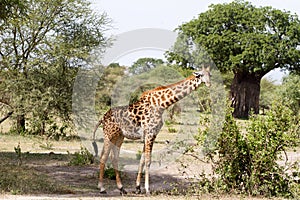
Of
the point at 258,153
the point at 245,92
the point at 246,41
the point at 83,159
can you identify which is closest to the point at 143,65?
the point at 83,159

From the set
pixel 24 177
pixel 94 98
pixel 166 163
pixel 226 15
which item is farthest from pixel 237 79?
pixel 24 177

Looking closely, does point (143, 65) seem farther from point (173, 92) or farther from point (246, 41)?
point (246, 41)

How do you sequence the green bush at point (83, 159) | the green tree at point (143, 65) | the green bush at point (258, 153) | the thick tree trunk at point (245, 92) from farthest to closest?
the thick tree trunk at point (245, 92)
the green tree at point (143, 65)
the green bush at point (83, 159)
the green bush at point (258, 153)

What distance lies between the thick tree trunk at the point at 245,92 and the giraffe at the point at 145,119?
1111 inches

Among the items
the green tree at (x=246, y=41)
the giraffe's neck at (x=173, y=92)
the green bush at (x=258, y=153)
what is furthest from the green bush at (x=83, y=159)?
the green tree at (x=246, y=41)

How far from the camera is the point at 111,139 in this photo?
9484 mm

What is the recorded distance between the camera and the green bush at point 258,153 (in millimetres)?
8961

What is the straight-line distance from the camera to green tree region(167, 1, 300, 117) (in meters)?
34.8

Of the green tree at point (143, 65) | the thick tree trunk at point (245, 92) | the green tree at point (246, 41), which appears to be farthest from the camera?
the thick tree trunk at point (245, 92)

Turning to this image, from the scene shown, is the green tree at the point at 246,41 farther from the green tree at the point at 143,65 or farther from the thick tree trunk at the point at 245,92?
the green tree at the point at 143,65

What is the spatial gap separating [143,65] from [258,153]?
23.5 ft

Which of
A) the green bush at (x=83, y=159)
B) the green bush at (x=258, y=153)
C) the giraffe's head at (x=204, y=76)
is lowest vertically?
the green bush at (x=83, y=159)

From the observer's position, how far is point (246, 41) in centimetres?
3506

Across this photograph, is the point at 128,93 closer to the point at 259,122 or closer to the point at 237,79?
the point at 259,122
